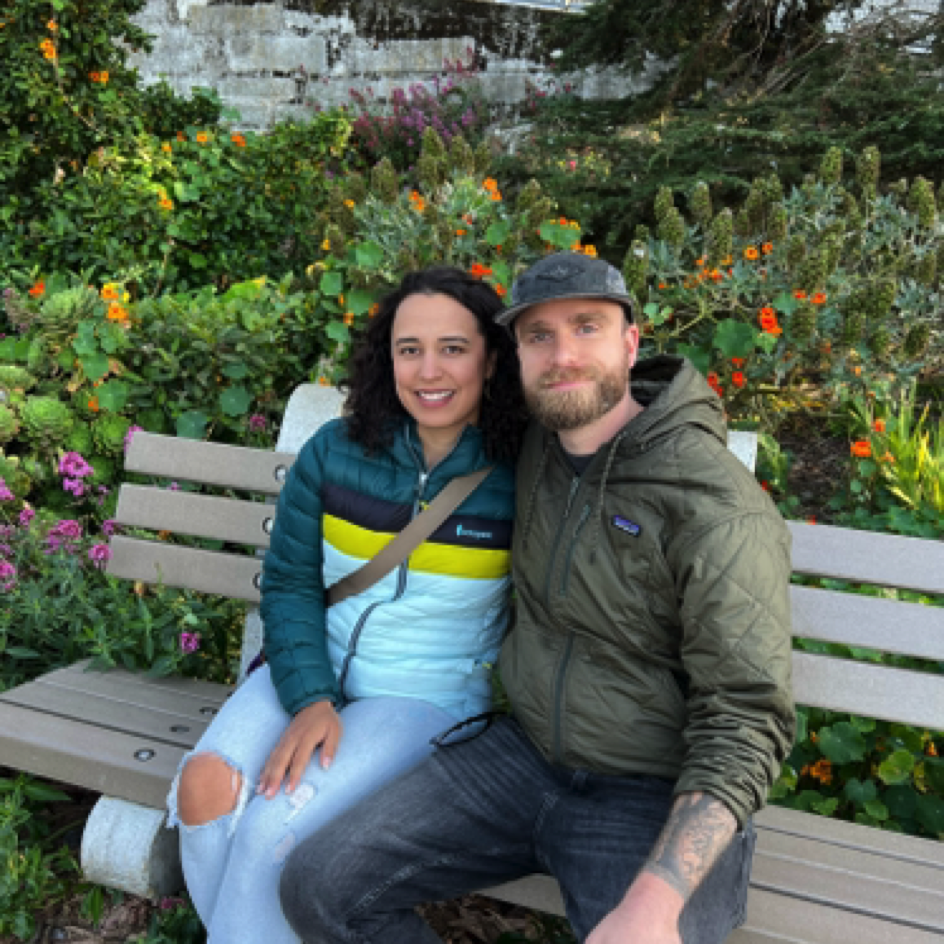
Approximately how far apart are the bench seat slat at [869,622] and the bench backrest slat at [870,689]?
0.16 feet

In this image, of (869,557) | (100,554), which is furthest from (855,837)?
(100,554)

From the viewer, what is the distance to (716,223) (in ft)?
10.6

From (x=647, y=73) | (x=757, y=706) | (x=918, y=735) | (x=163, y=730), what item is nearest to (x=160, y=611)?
(x=163, y=730)

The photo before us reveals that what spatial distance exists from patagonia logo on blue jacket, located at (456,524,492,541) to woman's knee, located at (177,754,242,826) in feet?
2.13

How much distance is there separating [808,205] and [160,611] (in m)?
2.99

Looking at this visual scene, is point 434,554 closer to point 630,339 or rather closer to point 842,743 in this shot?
point 630,339

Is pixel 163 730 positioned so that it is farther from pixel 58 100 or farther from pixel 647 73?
pixel 647 73

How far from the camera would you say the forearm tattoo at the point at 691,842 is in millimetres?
1383

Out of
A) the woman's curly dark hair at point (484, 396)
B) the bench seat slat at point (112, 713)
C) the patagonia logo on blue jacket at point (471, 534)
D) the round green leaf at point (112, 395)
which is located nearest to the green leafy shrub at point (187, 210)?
the round green leaf at point (112, 395)

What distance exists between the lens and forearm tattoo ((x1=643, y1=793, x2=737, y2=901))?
54.4 inches

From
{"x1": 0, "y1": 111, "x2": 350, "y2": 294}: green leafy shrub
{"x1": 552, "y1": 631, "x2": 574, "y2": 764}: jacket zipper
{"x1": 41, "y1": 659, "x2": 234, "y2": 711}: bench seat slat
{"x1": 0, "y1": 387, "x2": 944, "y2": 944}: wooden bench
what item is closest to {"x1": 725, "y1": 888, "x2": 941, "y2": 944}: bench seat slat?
{"x1": 0, "y1": 387, "x2": 944, "y2": 944}: wooden bench

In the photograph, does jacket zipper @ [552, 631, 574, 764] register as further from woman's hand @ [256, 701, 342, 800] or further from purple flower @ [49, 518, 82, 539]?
purple flower @ [49, 518, 82, 539]

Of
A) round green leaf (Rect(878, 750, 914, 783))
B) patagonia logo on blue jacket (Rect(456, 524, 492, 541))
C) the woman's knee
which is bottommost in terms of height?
round green leaf (Rect(878, 750, 914, 783))

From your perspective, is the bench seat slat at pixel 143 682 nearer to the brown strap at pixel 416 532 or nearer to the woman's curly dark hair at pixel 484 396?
the brown strap at pixel 416 532
